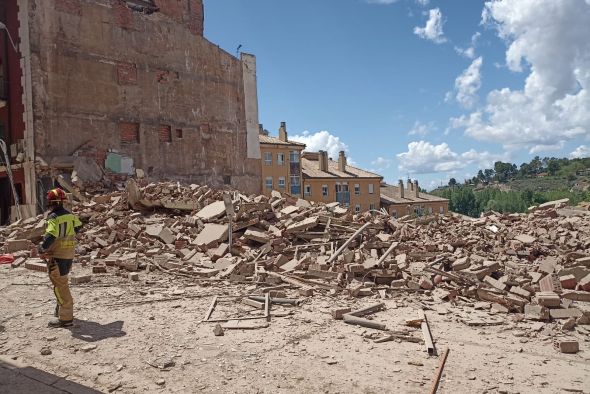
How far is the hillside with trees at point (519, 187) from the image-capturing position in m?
88.2

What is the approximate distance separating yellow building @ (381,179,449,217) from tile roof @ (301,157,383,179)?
16.9 ft

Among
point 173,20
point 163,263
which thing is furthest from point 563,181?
point 163,263

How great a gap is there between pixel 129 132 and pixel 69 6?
18.0ft

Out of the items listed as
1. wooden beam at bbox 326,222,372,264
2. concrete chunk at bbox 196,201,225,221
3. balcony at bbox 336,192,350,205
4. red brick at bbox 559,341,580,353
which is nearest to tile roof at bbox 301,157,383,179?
balcony at bbox 336,192,350,205

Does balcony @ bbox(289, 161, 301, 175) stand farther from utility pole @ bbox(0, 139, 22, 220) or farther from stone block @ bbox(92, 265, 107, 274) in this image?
stone block @ bbox(92, 265, 107, 274)

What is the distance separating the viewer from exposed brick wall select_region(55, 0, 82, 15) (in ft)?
56.3

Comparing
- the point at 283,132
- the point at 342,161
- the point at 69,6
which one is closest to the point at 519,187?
the point at 342,161

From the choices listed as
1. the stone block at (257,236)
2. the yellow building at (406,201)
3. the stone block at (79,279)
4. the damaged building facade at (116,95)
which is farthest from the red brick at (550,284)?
the yellow building at (406,201)

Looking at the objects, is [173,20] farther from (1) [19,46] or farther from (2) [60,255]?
(2) [60,255]

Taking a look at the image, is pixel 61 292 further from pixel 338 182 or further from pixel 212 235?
pixel 338 182

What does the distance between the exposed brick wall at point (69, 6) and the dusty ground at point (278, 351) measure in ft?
47.5

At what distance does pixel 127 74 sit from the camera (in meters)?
19.1

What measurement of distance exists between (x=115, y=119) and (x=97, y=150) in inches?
64.9

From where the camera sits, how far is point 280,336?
18.0 feet
